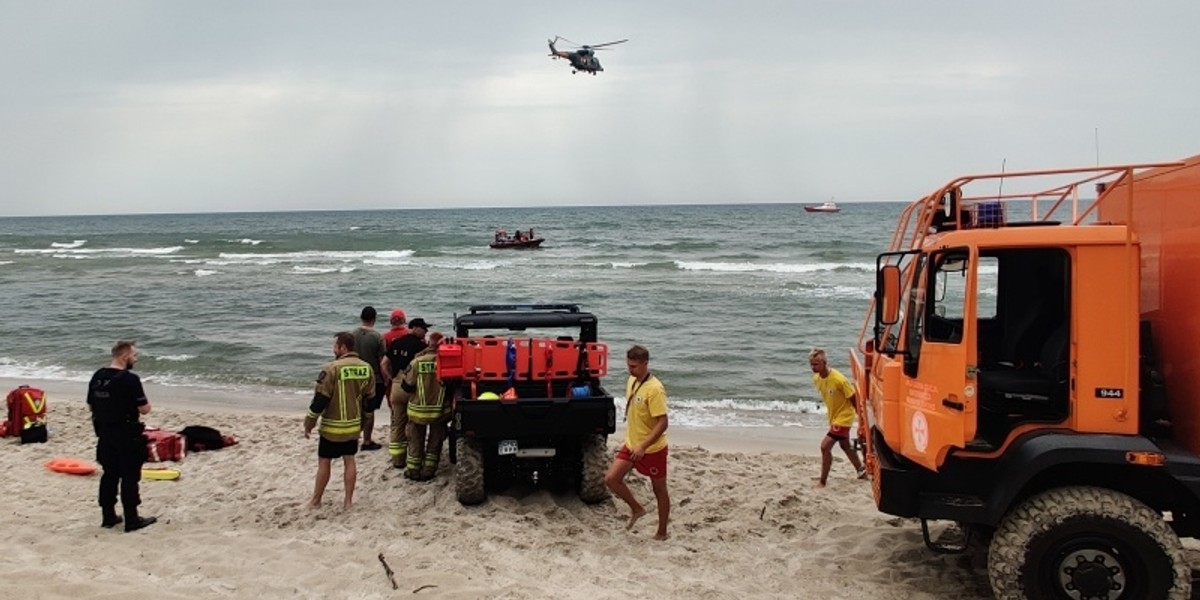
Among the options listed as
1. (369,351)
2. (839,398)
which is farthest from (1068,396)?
(369,351)

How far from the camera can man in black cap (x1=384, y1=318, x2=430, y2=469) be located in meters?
8.52

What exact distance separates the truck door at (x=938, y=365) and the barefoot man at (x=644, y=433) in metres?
1.84

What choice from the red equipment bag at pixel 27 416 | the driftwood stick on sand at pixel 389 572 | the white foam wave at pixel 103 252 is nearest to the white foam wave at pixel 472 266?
the white foam wave at pixel 103 252

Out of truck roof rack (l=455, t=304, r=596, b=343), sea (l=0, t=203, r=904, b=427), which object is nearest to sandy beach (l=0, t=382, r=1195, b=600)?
truck roof rack (l=455, t=304, r=596, b=343)

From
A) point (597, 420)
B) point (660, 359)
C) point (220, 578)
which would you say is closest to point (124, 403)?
point (220, 578)

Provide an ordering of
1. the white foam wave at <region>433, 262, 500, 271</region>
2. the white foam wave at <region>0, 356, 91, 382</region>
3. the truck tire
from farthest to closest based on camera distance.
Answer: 1. the white foam wave at <region>433, 262, 500, 271</region>
2. the white foam wave at <region>0, 356, 91, 382</region>
3. the truck tire

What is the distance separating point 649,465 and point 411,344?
3.23 meters

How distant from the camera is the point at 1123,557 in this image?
5.00 metres

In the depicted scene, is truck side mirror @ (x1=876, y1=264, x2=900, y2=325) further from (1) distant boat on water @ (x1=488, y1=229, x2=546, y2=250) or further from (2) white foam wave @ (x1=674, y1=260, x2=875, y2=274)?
(1) distant boat on water @ (x1=488, y1=229, x2=546, y2=250)

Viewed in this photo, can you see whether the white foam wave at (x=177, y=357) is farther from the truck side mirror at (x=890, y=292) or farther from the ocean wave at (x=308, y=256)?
the ocean wave at (x=308, y=256)

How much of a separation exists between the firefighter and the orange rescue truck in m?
4.15

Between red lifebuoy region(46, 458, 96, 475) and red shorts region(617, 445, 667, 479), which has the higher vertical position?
red shorts region(617, 445, 667, 479)

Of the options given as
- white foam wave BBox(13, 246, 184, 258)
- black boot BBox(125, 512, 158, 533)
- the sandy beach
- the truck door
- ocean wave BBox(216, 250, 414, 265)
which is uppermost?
white foam wave BBox(13, 246, 184, 258)

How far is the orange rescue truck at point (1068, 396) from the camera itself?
16.3 ft
